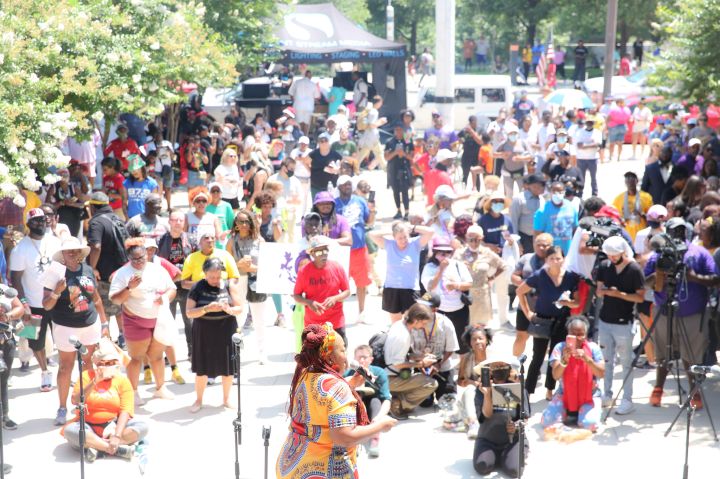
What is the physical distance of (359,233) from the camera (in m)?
12.8

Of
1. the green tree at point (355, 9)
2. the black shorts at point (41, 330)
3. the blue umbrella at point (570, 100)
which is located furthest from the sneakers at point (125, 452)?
the green tree at point (355, 9)

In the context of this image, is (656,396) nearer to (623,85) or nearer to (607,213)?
(607,213)

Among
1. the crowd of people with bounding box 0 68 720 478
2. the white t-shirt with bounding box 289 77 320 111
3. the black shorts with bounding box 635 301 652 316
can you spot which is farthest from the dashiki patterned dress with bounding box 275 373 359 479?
the white t-shirt with bounding box 289 77 320 111

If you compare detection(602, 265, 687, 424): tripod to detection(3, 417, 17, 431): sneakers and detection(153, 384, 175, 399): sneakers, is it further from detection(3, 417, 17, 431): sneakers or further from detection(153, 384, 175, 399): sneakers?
detection(3, 417, 17, 431): sneakers

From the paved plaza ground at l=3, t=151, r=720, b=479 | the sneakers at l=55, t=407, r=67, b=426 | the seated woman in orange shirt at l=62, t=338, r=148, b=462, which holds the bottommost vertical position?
the paved plaza ground at l=3, t=151, r=720, b=479

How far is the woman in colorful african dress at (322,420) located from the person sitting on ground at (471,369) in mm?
3071

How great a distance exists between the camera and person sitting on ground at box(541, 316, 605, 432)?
9.45 metres

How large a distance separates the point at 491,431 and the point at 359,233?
4.50 meters

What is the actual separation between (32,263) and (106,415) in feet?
6.82

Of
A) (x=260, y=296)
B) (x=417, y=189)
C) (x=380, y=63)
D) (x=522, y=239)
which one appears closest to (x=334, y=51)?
(x=380, y=63)

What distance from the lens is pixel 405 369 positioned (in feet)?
32.7

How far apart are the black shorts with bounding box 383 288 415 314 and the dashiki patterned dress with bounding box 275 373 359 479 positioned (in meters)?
5.34

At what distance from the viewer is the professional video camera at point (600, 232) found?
403 inches

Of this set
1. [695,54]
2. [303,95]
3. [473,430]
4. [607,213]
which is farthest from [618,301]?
[303,95]
